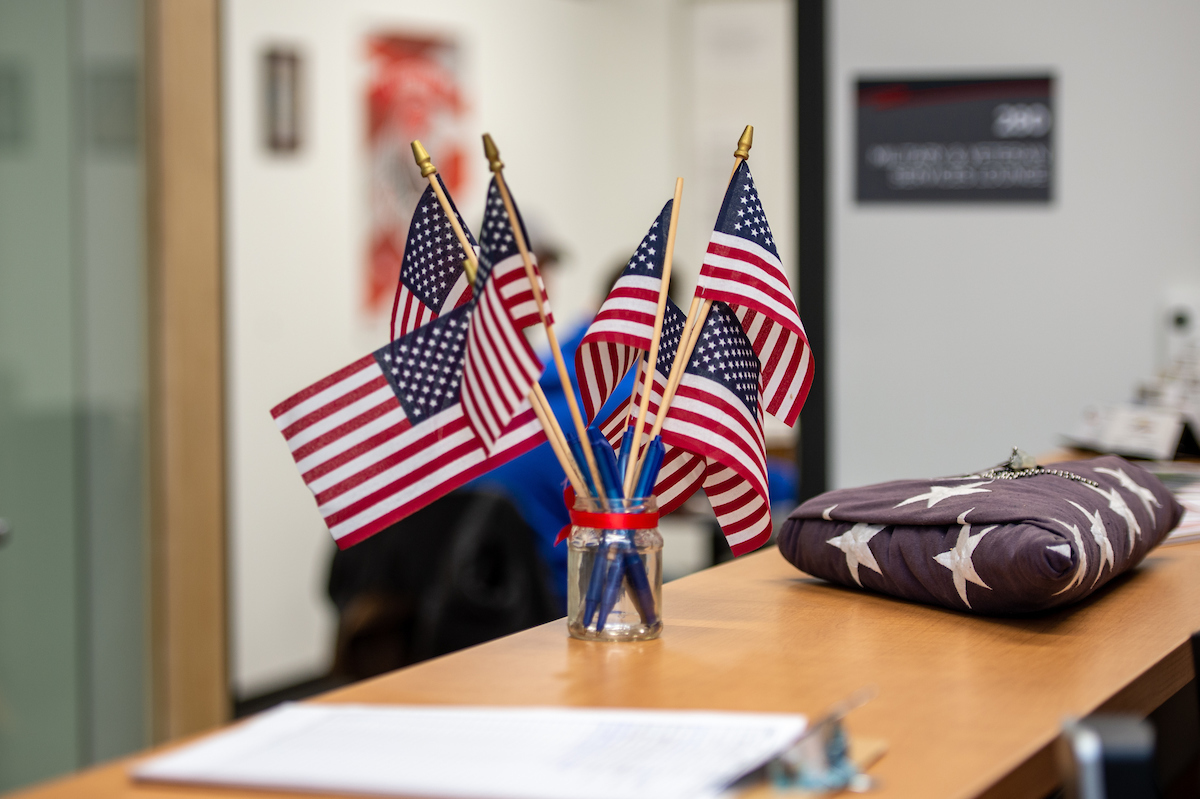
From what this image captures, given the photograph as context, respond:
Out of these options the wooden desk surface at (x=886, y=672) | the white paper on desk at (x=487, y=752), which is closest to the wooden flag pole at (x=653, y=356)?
the wooden desk surface at (x=886, y=672)

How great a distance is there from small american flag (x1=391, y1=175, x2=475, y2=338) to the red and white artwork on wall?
10.4 feet

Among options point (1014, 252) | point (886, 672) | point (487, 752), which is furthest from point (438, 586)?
point (487, 752)

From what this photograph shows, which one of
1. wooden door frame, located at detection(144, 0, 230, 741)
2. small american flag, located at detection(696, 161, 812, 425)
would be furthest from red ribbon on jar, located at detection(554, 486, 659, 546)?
wooden door frame, located at detection(144, 0, 230, 741)

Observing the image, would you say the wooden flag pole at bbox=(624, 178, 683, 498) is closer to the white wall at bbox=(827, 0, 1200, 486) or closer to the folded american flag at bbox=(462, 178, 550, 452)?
the folded american flag at bbox=(462, 178, 550, 452)

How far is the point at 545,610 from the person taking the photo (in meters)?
2.53

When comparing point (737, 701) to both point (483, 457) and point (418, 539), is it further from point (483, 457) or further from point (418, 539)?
point (418, 539)

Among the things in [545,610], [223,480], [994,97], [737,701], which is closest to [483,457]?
[737,701]

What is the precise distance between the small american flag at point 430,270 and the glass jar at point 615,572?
0.85 feet

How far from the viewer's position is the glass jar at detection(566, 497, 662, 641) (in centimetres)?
100

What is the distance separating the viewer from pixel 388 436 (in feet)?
3.50

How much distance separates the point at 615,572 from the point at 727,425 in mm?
180

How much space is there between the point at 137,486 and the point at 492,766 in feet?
7.34

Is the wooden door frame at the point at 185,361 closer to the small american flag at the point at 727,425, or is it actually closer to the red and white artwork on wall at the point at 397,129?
the red and white artwork on wall at the point at 397,129

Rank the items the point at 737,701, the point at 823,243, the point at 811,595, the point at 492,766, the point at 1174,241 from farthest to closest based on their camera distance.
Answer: the point at 823,243
the point at 1174,241
the point at 811,595
the point at 737,701
the point at 492,766
